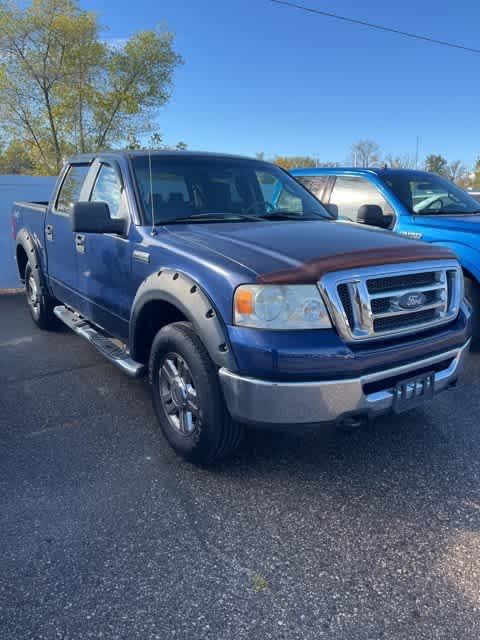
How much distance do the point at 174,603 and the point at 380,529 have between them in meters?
1.05

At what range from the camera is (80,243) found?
4203 mm

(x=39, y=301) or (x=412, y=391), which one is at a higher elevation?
(x=412, y=391)

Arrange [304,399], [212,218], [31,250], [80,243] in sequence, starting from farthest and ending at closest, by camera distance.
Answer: [31,250] → [80,243] → [212,218] → [304,399]

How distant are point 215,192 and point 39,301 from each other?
2.98 metres

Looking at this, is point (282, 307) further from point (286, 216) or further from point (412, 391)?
point (286, 216)

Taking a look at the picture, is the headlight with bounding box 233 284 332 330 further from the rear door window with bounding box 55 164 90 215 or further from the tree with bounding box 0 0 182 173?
the tree with bounding box 0 0 182 173

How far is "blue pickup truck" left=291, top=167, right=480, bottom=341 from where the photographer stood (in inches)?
188

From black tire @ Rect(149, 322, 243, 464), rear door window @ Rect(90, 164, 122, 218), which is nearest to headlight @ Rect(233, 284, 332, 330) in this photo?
black tire @ Rect(149, 322, 243, 464)

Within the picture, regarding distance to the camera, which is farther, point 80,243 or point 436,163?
point 436,163

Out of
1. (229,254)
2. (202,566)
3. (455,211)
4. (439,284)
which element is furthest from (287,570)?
(455,211)

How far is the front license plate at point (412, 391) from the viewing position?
261 centimetres

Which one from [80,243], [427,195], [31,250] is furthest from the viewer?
[427,195]

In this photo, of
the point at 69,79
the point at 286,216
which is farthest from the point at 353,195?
the point at 69,79

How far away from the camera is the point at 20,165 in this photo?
23.0 metres
